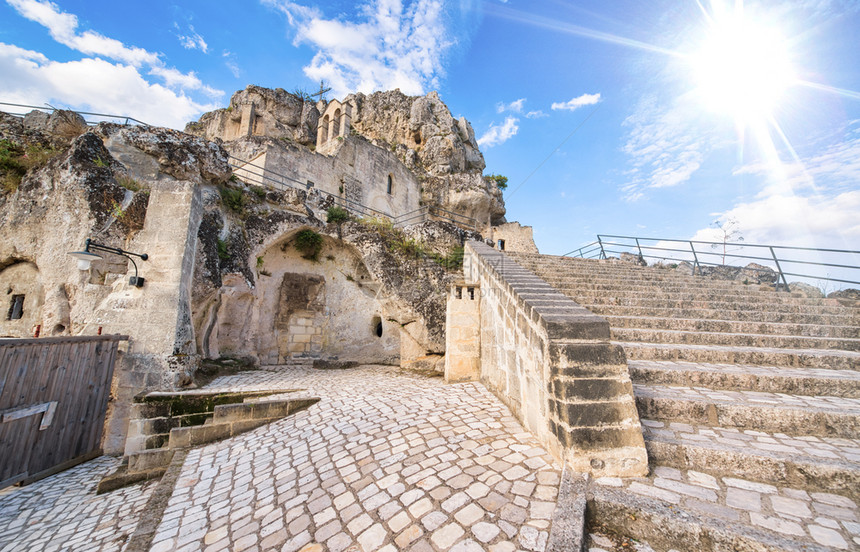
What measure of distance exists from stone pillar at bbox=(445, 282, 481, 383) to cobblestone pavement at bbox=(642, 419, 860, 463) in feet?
10.6

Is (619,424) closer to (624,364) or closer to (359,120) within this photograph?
(624,364)

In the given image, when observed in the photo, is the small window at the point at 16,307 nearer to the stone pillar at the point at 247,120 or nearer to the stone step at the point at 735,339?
the stone step at the point at 735,339

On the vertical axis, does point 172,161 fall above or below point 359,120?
below

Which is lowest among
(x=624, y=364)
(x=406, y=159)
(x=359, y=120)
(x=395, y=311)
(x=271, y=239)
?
(x=624, y=364)

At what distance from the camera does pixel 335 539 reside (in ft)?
6.70

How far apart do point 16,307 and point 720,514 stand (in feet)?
37.7

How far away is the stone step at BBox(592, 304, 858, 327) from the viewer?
4.84m

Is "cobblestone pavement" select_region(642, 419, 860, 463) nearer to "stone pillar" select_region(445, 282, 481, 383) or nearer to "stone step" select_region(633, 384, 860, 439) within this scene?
"stone step" select_region(633, 384, 860, 439)

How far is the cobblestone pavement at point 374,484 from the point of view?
1878 mm

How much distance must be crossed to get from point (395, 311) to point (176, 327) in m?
4.74

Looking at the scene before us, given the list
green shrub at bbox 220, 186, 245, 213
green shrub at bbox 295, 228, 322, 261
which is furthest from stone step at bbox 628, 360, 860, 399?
green shrub at bbox 220, 186, 245, 213

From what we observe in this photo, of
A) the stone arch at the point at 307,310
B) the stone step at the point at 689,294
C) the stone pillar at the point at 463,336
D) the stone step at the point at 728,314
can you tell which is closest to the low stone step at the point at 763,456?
the stone step at the point at 728,314

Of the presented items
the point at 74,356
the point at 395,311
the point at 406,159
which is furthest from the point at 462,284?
the point at 406,159

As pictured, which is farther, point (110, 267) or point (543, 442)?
point (110, 267)
